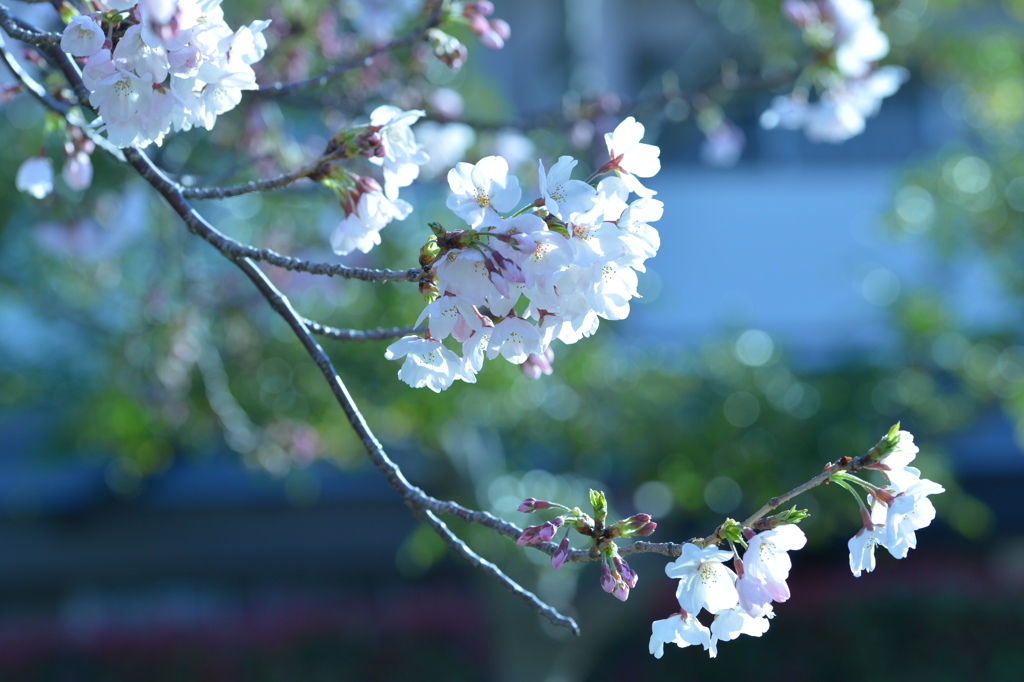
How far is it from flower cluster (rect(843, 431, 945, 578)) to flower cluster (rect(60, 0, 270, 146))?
106 centimetres

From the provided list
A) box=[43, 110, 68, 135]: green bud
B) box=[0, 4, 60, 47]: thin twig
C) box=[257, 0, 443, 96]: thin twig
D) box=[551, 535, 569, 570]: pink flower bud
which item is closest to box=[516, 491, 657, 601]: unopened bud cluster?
box=[551, 535, 569, 570]: pink flower bud

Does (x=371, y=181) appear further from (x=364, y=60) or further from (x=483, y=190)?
(x=364, y=60)

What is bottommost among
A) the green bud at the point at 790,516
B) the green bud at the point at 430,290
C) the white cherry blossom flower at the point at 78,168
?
the green bud at the point at 790,516

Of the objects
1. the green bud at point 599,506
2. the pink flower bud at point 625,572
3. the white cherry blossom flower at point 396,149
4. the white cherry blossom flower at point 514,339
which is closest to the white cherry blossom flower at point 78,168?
the white cherry blossom flower at point 396,149

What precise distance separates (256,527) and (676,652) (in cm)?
435

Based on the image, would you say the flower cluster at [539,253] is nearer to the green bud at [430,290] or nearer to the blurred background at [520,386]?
the green bud at [430,290]

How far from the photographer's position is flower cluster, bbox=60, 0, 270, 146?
1.38 metres

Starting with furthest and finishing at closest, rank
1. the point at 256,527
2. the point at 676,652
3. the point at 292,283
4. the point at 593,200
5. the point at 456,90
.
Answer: the point at 256,527, the point at 676,652, the point at 456,90, the point at 292,283, the point at 593,200

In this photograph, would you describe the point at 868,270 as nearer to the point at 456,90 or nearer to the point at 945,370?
the point at 945,370

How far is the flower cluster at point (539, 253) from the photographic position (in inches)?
50.7

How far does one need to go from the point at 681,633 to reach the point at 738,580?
0.43ft

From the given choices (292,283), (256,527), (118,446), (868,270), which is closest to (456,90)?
(292,283)

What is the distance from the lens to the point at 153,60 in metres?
1.40

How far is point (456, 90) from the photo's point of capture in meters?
5.72
